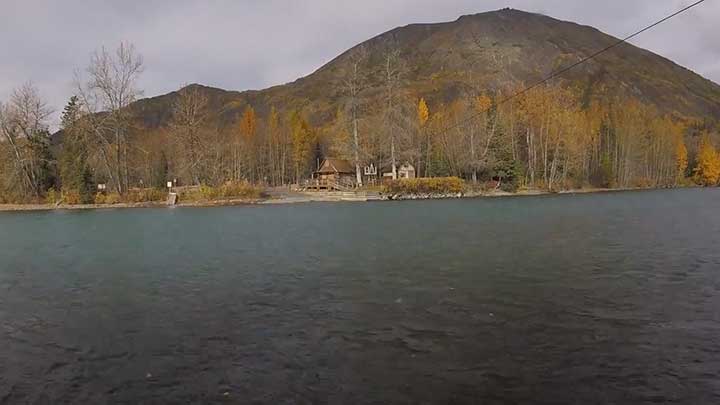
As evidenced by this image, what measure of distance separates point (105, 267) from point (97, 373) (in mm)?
9217

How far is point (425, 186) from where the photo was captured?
56000mm

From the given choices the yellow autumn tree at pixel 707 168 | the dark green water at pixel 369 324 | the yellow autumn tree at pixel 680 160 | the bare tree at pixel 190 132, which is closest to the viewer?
the dark green water at pixel 369 324

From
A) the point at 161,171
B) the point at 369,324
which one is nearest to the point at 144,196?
the point at 161,171

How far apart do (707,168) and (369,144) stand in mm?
69033

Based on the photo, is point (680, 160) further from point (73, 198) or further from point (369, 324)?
point (369, 324)

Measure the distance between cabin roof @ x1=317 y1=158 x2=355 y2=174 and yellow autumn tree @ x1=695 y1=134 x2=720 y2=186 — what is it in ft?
216

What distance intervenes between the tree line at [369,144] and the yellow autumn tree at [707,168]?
237 mm

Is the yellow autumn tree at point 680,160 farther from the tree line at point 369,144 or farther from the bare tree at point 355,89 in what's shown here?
the bare tree at point 355,89

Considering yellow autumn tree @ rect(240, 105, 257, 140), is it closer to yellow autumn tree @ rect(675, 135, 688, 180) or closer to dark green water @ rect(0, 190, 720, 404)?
dark green water @ rect(0, 190, 720, 404)

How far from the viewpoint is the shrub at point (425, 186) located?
179 feet

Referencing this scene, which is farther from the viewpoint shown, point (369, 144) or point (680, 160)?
point (680, 160)

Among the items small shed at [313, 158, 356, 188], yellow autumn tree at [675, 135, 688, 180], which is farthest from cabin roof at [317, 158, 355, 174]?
yellow autumn tree at [675, 135, 688, 180]

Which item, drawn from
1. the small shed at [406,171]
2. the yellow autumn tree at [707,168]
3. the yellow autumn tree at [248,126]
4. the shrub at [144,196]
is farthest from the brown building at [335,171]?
the yellow autumn tree at [707,168]

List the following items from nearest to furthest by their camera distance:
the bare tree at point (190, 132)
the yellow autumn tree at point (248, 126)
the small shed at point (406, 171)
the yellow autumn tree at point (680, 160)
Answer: the bare tree at point (190, 132) → the small shed at point (406, 171) → the yellow autumn tree at point (248, 126) → the yellow autumn tree at point (680, 160)
